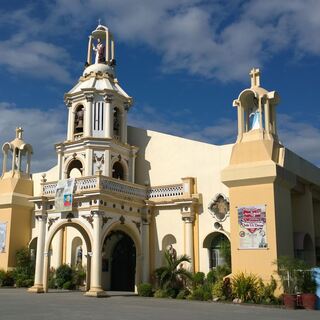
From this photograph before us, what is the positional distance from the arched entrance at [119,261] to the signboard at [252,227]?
7.88m

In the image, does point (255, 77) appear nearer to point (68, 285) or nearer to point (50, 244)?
point (50, 244)

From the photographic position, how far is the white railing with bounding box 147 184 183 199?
24953mm

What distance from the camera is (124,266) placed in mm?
26531

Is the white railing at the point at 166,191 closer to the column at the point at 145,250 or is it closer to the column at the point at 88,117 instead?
the column at the point at 145,250

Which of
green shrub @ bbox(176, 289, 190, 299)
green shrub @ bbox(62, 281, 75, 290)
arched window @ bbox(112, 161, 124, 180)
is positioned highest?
arched window @ bbox(112, 161, 124, 180)

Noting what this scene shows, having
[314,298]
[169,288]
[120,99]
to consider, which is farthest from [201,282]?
[120,99]

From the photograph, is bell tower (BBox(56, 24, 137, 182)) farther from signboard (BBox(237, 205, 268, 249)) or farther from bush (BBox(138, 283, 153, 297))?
signboard (BBox(237, 205, 268, 249))

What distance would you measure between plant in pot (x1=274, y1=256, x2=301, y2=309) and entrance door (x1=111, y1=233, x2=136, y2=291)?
32.3 feet

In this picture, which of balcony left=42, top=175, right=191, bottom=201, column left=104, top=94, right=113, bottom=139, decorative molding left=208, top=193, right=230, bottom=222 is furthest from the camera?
column left=104, top=94, right=113, bottom=139

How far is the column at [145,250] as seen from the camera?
2406 centimetres

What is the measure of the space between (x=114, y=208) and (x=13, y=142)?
38.7 feet

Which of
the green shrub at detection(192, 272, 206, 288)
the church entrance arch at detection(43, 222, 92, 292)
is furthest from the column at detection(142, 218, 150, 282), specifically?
the church entrance arch at detection(43, 222, 92, 292)

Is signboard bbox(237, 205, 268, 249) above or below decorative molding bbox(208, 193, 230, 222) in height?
below

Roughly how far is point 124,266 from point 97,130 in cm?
764
